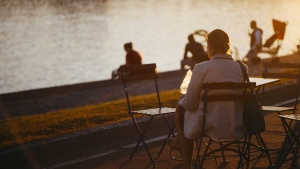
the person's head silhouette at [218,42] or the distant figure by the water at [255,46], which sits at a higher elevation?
the person's head silhouette at [218,42]

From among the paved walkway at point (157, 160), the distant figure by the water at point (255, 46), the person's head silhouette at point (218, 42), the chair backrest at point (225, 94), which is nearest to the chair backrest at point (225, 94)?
the chair backrest at point (225, 94)

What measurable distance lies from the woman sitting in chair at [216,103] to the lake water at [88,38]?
20291mm

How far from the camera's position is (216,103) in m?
7.98

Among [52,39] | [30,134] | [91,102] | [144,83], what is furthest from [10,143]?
[52,39]

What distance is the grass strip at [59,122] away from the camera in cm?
1118

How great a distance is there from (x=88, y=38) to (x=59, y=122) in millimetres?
56411

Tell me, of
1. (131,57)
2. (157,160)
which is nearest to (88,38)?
(131,57)

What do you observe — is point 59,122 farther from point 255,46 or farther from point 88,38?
point 88,38

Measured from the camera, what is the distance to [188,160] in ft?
27.8

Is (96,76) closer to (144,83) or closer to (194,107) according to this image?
(144,83)

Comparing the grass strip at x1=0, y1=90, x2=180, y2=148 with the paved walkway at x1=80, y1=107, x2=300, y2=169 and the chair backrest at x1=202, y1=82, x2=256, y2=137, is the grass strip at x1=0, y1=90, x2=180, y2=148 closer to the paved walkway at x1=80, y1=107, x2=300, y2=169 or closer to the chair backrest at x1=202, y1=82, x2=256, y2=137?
the paved walkway at x1=80, y1=107, x2=300, y2=169

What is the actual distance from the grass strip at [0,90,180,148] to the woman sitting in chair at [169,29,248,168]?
10.6 feet

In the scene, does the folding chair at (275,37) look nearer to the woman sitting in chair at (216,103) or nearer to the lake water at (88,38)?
the lake water at (88,38)

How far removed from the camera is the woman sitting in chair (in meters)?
7.94
